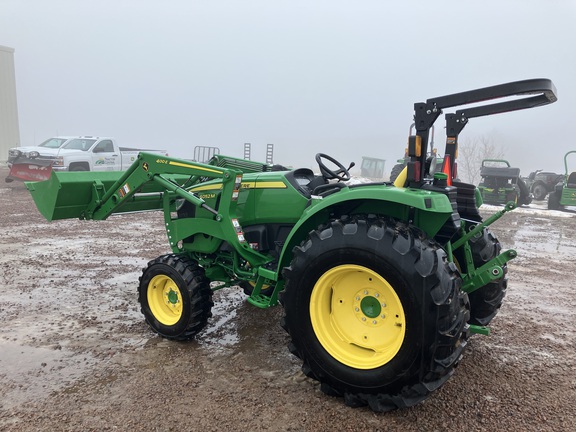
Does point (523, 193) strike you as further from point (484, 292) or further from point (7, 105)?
point (7, 105)

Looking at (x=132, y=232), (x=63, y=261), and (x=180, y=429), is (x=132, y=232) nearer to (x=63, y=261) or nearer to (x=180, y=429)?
(x=63, y=261)

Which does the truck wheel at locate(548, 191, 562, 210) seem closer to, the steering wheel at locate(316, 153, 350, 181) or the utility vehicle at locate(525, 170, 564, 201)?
the utility vehicle at locate(525, 170, 564, 201)

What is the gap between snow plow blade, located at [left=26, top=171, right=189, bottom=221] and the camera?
4.19 meters

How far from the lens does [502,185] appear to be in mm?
16453

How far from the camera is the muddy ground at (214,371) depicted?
2.68m

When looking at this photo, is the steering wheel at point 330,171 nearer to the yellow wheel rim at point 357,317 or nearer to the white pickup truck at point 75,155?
the yellow wheel rim at point 357,317

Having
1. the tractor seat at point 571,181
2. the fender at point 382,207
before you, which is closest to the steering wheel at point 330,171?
the fender at point 382,207

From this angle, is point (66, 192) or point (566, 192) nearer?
point (66, 192)

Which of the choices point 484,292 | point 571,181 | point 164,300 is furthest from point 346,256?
point 571,181

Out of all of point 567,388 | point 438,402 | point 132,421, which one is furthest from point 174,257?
point 567,388

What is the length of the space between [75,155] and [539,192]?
1896 centimetres

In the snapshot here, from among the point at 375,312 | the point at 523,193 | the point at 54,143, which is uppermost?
the point at 54,143

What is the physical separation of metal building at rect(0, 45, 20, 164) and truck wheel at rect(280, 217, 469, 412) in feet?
116

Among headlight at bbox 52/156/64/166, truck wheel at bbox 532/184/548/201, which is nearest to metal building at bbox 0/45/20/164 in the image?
headlight at bbox 52/156/64/166
